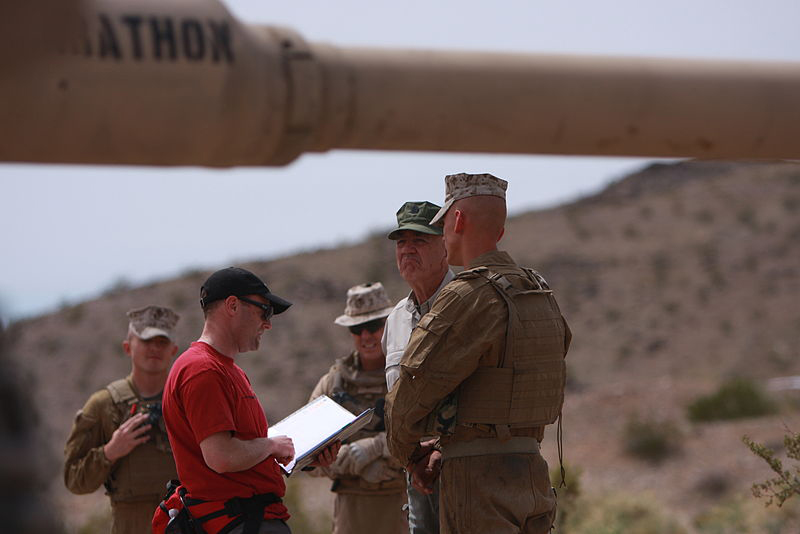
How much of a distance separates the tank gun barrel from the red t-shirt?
2285mm

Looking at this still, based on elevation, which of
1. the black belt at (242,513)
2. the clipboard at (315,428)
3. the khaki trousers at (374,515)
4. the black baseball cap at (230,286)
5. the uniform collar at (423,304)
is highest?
the black baseball cap at (230,286)

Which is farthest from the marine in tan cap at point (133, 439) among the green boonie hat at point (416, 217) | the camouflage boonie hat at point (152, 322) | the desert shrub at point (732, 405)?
the desert shrub at point (732, 405)

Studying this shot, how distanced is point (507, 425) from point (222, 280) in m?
1.39

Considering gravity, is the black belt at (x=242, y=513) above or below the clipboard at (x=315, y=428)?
below

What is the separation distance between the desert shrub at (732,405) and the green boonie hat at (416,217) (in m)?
19.4

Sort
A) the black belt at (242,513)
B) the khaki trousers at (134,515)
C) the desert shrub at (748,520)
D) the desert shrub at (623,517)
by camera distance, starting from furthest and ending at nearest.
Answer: the desert shrub at (623,517)
the desert shrub at (748,520)
the khaki trousers at (134,515)
the black belt at (242,513)

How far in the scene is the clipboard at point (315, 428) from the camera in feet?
16.6

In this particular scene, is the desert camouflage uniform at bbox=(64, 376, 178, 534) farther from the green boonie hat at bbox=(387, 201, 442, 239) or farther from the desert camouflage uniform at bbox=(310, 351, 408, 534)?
the green boonie hat at bbox=(387, 201, 442, 239)

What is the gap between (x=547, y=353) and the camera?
467 centimetres

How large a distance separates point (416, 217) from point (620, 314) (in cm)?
3364

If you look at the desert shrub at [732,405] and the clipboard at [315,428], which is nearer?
the clipboard at [315,428]

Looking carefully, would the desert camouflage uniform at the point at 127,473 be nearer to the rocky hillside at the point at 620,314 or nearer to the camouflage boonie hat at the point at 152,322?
the camouflage boonie hat at the point at 152,322

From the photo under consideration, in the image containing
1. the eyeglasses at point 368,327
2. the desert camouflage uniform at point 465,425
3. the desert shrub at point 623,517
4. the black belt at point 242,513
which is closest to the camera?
the desert camouflage uniform at point 465,425

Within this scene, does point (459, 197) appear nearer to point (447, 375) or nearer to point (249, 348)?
point (447, 375)
